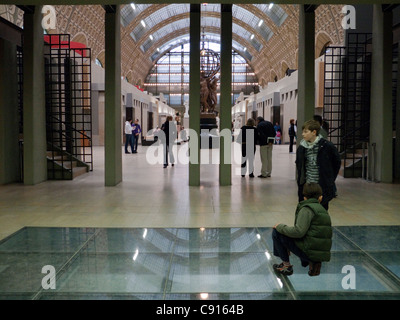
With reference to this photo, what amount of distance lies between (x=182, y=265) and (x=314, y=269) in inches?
50.7

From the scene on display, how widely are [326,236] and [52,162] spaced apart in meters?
9.05

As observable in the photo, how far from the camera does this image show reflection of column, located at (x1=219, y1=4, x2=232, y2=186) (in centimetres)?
980

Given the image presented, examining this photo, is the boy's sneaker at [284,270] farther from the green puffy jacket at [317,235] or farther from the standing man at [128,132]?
→ the standing man at [128,132]

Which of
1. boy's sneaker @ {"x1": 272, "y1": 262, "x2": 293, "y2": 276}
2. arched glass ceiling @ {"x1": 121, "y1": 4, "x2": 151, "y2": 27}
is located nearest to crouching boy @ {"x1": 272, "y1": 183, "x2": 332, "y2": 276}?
boy's sneaker @ {"x1": 272, "y1": 262, "x2": 293, "y2": 276}

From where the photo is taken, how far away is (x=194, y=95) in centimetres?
986

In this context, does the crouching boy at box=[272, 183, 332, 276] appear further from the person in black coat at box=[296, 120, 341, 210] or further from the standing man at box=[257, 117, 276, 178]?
the standing man at box=[257, 117, 276, 178]

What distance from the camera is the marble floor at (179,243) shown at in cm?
354

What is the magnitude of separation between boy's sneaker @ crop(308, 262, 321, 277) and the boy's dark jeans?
0.06m

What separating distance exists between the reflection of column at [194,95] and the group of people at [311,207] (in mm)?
4641

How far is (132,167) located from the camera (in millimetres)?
14102

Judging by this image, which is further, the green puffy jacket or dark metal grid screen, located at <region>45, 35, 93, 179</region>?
dark metal grid screen, located at <region>45, 35, 93, 179</region>

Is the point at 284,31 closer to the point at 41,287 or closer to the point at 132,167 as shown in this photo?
the point at 132,167

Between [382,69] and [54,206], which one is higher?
[382,69]

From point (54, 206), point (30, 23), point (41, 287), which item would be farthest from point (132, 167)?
point (41, 287)
